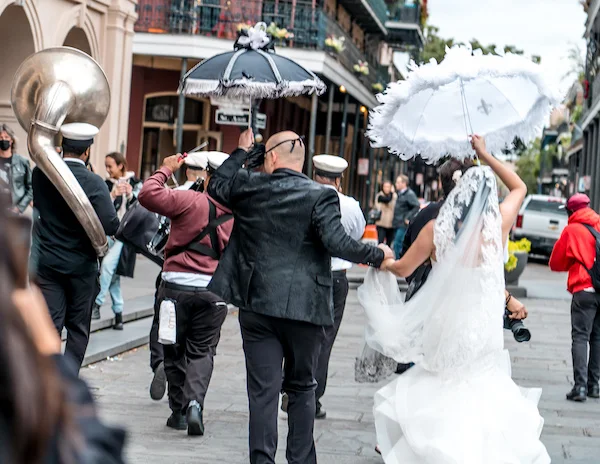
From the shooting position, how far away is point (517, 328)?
5.82 metres

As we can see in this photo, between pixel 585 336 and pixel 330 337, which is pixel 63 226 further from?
pixel 585 336

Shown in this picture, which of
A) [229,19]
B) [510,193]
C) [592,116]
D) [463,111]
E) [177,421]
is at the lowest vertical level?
[177,421]

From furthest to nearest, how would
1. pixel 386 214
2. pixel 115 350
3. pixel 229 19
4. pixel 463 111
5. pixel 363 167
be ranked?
pixel 363 167 → pixel 229 19 → pixel 386 214 → pixel 115 350 → pixel 463 111

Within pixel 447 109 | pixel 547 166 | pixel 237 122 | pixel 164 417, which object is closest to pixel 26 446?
pixel 447 109

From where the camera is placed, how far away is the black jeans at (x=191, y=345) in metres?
7.21

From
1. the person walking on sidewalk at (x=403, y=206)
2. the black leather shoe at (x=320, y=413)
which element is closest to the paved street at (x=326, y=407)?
the black leather shoe at (x=320, y=413)

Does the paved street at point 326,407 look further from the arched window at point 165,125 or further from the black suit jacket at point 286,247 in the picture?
the arched window at point 165,125

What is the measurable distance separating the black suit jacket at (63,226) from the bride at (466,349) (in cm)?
227

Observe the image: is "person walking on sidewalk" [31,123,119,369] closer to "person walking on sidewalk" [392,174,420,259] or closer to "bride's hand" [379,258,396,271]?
"bride's hand" [379,258,396,271]

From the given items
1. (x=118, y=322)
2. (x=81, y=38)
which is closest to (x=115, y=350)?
(x=118, y=322)

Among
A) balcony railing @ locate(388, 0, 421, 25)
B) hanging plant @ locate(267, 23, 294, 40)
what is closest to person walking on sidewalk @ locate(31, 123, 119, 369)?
hanging plant @ locate(267, 23, 294, 40)

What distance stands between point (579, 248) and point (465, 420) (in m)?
4.24

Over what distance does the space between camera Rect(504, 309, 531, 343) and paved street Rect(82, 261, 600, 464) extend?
1.42m

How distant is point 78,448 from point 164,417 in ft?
21.6
